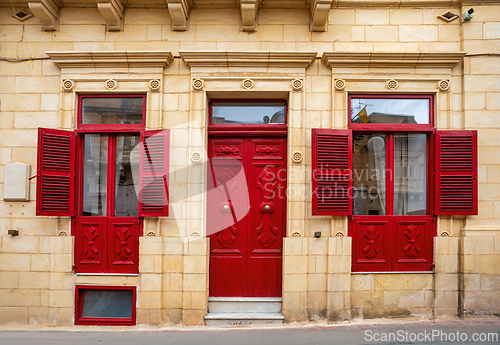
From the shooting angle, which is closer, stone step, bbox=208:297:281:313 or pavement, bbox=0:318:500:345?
pavement, bbox=0:318:500:345

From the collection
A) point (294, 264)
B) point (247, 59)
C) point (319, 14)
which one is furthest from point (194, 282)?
point (319, 14)

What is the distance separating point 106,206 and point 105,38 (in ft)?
9.06

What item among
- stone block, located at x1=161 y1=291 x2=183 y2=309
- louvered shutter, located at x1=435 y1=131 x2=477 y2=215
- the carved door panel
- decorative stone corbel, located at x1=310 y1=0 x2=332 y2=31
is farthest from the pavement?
decorative stone corbel, located at x1=310 y1=0 x2=332 y2=31

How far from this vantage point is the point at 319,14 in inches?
233

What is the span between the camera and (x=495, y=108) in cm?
609

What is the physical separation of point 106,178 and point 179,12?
2929mm

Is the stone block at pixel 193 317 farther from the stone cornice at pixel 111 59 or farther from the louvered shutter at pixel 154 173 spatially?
the stone cornice at pixel 111 59

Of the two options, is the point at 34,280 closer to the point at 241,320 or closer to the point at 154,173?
the point at 154,173

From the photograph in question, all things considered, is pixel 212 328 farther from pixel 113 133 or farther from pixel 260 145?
pixel 113 133

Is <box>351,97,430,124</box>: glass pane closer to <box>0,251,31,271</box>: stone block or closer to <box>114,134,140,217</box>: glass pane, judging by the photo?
<box>114,134,140,217</box>: glass pane

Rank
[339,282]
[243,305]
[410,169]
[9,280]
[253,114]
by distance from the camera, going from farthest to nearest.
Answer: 1. [253,114]
2. [410,169]
3. [243,305]
4. [9,280]
5. [339,282]

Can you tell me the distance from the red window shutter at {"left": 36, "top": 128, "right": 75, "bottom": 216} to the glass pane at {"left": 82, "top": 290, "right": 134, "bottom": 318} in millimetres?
1382

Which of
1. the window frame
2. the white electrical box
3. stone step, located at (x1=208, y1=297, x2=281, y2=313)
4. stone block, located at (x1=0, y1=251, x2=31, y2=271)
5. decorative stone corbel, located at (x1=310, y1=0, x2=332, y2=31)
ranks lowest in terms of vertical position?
stone step, located at (x1=208, y1=297, x2=281, y2=313)

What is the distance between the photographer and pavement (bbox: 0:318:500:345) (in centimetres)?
532
